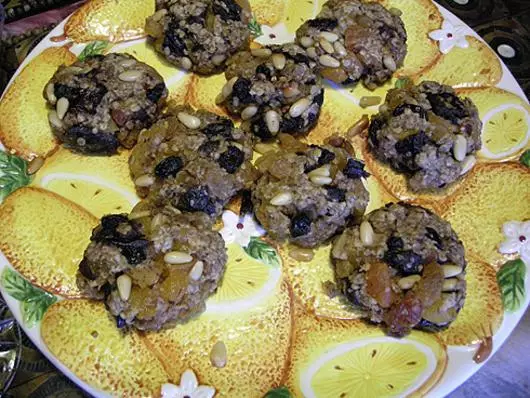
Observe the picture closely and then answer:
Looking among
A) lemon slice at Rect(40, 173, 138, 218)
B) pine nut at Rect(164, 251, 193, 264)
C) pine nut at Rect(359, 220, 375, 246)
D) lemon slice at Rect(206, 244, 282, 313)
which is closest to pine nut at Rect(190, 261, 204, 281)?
pine nut at Rect(164, 251, 193, 264)

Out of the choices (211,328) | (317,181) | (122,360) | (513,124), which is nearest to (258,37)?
(317,181)

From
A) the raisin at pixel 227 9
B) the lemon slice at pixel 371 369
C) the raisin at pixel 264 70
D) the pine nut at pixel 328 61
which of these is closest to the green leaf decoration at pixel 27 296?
the lemon slice at pixel 371 369

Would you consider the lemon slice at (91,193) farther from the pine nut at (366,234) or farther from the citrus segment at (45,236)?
the pine nut at (366,234)

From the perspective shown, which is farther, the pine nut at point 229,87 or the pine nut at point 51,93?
the pine nut at point 229,87

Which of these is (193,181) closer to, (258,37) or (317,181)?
(317,181)

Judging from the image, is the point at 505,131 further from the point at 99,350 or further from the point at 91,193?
the point at 99,350

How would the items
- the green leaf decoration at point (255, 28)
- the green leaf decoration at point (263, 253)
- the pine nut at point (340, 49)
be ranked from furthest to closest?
the green leaf decoration at point (255, 28) → the pine nut at point (340, 49) → the green leaf decoration at point (263, 253)
